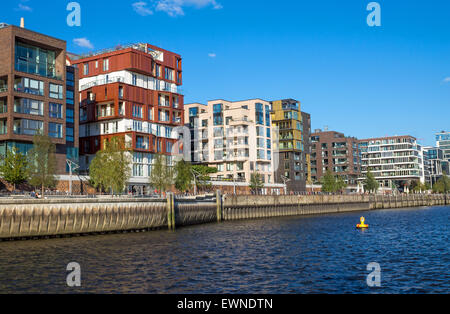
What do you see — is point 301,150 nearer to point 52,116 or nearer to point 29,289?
point 52,116

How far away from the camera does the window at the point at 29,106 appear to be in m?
75.7

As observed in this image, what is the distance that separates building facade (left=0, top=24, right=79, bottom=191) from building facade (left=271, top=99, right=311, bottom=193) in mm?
84468

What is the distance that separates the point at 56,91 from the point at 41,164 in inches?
749

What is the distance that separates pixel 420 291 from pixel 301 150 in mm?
139123

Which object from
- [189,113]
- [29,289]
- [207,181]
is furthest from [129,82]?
[29,289]

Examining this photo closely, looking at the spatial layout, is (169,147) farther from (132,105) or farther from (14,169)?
(14,169)

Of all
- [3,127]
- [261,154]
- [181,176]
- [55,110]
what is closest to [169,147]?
[181,176]

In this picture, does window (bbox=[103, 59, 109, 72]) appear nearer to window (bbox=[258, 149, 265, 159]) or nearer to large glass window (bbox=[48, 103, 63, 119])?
large glass window (bbox=[48, 103, 63, 119])

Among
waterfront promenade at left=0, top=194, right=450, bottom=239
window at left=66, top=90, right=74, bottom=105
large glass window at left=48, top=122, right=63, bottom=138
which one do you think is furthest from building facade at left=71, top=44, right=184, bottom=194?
waterfront promenade at left=0, top=194, right=450, bottom=239

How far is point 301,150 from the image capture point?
162 m

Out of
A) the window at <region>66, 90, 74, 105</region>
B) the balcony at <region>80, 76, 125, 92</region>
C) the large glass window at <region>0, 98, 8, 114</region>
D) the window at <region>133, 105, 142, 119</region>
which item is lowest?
the large glass window at <region>0, 98, 8, 114</region>

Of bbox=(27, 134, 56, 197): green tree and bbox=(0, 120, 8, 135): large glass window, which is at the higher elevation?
bbox=(0, 120, 8, 135): large glass window

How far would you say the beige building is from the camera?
138875 mm

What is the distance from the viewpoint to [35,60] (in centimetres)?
7944
